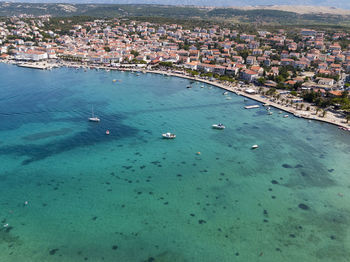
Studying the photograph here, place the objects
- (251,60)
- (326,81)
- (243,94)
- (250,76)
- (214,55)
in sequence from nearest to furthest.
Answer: (243,94) < (326,81) < (250,76) < (251,60) < (214,55)

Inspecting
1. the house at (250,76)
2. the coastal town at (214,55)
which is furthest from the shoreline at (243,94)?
the house at (250,76)

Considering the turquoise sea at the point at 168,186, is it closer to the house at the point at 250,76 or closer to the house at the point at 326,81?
the house at the point at 250,76

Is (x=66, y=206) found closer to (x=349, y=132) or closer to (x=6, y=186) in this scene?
(x=6, y=186)

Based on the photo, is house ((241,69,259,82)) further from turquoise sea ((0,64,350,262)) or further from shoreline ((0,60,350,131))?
turquoise sea ((0,64,350,262))

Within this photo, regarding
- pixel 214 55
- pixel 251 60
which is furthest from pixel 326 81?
pixel 214 55

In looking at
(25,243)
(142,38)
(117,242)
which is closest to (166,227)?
(117,242)

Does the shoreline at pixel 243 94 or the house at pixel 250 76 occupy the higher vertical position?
the house at pixel 250 76

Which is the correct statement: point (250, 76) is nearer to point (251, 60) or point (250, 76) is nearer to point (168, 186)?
point (251, 60)
